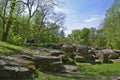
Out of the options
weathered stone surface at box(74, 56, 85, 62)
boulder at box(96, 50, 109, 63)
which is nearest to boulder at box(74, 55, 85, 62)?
weathered stone surface at box(74, 56, 85, 62)

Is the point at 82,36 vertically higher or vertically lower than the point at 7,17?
higher

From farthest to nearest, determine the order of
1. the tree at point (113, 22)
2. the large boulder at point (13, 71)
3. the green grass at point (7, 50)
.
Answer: the tree at point (113, 22) < the green grass at point (7, 50) < the large boulder at point (13, 71)

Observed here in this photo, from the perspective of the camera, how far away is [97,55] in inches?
1032

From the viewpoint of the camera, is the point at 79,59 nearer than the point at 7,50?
No

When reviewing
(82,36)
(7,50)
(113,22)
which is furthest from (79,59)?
(82,36)

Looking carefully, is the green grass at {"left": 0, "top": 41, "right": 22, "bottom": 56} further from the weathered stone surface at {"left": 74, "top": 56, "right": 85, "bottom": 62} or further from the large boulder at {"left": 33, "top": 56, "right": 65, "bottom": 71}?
the weathered stone surface at {"left": 74, "top": 56, "right": 85, "bottom": 62}

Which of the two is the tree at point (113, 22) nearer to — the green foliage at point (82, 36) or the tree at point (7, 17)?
the tree at point (7, 17)

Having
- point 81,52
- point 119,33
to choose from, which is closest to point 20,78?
point 81,52

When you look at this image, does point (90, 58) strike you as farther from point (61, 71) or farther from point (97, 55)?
point (61, 71)

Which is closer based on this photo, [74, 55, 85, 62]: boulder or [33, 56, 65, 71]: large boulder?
[33, 56, 65, 71]: large boulder

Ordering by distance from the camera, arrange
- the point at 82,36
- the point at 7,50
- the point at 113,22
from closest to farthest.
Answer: the point at 7,50 < the point at 113,22 < the point at 82,36

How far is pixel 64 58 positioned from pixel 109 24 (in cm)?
3513

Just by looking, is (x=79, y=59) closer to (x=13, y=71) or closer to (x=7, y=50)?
(x=7, y=50)

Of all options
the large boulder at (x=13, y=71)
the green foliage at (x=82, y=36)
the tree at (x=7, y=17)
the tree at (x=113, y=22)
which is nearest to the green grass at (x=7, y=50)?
the large boulder at (x=13, y=71)
